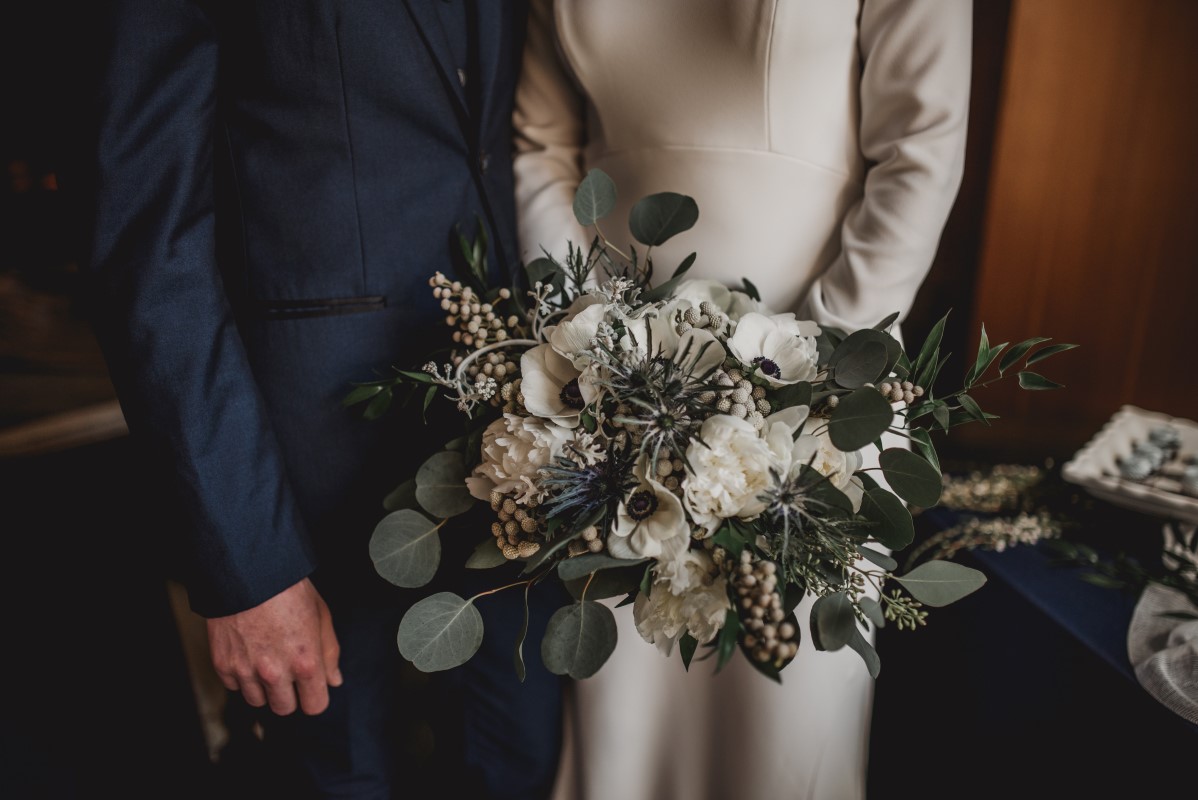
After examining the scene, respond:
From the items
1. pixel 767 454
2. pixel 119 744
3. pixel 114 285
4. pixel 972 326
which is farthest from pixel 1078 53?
pixel 119 744

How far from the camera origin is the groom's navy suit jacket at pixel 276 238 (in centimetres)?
75

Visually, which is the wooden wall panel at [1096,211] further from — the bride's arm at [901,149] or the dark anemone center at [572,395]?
the dark anemone center at [572,395]

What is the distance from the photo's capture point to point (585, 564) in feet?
2.00

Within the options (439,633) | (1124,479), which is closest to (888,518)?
(439,633)

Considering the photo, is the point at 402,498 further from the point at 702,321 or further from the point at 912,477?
the point at 912,477

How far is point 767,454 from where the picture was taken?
1.94ft

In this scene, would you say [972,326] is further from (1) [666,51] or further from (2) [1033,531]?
(1) [666,51]

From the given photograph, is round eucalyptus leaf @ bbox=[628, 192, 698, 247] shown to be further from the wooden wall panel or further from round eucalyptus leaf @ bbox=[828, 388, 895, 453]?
the wooden wall panel

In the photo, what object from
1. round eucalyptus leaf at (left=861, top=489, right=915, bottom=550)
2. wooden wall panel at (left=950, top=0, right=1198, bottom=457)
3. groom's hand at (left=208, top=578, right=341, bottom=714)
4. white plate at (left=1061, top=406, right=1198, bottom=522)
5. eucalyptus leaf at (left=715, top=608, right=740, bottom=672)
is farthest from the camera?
wooden wall panel at (left=950, top=0, right=1198, bottom=457)

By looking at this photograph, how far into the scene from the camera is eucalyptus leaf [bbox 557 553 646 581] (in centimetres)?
60

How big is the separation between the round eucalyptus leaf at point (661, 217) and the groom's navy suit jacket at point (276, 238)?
28 centimetres

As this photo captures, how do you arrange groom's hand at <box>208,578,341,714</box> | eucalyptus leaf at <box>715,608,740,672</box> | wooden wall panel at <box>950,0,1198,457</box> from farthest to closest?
wooden wall panel at <box>950,0,1198,457</box> → groom's hand at <box>208,578,341,714</box> → eucalyptus leaf at <box>715,608,740,672</box>

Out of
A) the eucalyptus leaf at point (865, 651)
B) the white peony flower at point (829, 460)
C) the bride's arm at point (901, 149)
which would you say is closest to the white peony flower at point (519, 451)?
the white peony flower at point (829, 460)

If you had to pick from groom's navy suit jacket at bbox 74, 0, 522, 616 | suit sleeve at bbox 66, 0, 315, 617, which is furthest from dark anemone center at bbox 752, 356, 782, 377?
suit sleeve at bbox 66, 0, 315, 617
